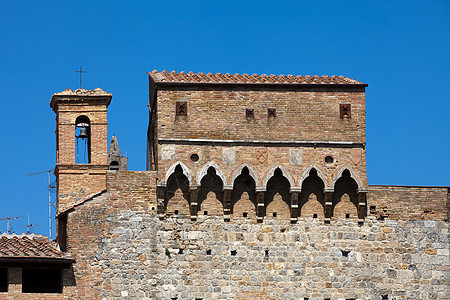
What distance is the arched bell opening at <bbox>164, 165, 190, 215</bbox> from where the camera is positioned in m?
34.1

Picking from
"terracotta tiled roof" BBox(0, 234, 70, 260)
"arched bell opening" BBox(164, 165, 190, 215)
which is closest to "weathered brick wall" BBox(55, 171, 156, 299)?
"arched bell opening" BBox(164, 165, 190, 215)

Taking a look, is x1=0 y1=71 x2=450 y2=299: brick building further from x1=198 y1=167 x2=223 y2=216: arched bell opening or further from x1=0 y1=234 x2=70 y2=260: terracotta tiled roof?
x1=0 y1=234 x2=70 y2=260: terracotta tiled roof

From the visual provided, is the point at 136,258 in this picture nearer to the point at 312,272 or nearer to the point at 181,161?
the point at 181,161

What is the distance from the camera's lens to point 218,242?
34000 mm

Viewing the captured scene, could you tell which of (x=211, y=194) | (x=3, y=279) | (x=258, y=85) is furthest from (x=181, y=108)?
(x=3, y=279)

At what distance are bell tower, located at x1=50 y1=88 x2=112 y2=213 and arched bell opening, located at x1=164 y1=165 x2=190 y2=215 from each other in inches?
105

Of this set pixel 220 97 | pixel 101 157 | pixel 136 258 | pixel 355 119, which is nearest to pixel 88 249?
pixel 136 258

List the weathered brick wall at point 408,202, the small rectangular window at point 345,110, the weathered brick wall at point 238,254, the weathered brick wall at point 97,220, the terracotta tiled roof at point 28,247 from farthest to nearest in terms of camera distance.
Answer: the small rectangular window at point 345,110, the weathered brick wall at point 408,202, the weathered brick wall at point 238,254, the weathered brick wall at point 97,220, the terracotta tiled roof at point 28,247

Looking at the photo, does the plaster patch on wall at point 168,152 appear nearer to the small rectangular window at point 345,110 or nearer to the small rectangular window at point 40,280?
the small rectangular window at point 40,280

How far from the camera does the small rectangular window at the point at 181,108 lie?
1358 inches

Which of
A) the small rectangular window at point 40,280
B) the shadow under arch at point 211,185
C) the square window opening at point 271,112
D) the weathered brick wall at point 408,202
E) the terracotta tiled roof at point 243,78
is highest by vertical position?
the terracotta tiled roof at point 243,78

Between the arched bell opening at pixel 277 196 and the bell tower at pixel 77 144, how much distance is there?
5199 millimetres

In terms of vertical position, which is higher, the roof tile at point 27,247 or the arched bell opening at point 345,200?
the arched bell opening at point 345,200

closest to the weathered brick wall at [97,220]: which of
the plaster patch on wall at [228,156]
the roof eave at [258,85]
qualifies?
the plaster patch on wall at [228,156]
